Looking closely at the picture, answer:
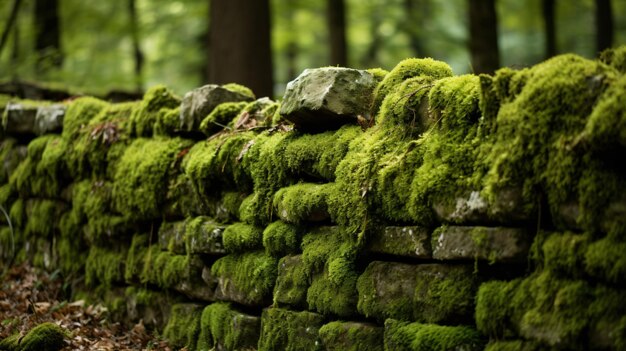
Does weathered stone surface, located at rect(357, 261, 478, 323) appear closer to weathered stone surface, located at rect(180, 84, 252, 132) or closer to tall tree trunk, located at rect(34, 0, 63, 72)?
weathered stone surface, located at rect(180, 84, 252, 132)

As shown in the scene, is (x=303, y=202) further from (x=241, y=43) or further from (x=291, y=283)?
(x=241, y=43)

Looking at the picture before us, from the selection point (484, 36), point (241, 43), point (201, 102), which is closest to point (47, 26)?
point (241, 43)

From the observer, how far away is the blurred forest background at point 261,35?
995 cm

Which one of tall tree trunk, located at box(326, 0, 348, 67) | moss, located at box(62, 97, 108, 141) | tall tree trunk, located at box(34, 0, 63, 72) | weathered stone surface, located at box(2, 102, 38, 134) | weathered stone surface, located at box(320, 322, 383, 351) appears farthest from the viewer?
tall tree trunk, located at box(34, 0, 63, 72)

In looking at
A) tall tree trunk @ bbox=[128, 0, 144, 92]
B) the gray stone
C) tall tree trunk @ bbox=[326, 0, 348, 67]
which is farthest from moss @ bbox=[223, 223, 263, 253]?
tall tree trunk @ bbox=[128, 0, 144, 92]

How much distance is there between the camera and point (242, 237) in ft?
16.1

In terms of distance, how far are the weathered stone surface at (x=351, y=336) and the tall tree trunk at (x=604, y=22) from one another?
12.9 meters

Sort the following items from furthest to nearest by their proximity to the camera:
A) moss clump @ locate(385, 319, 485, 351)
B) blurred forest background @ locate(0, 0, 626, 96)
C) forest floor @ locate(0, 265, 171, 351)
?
blurred forest background @ locate(0, 0, 626, 96) → forest floor @ locate(0, 265, 171, 351) → moss clump @ locate(385, 319, 485, 351)

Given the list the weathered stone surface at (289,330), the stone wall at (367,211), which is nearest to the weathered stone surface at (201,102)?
the stone wall at (367,211)

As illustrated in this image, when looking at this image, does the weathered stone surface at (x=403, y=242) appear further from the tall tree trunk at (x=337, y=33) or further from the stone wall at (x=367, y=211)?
the tall tree trunk at (x=337, y=33)

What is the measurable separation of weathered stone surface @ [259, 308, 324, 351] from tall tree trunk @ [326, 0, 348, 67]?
31.0 feet

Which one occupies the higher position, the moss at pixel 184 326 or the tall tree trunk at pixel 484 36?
the tall tree trunk at pixel 484 36

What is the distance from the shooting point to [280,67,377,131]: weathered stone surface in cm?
435

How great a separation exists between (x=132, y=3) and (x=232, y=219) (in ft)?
45.9
